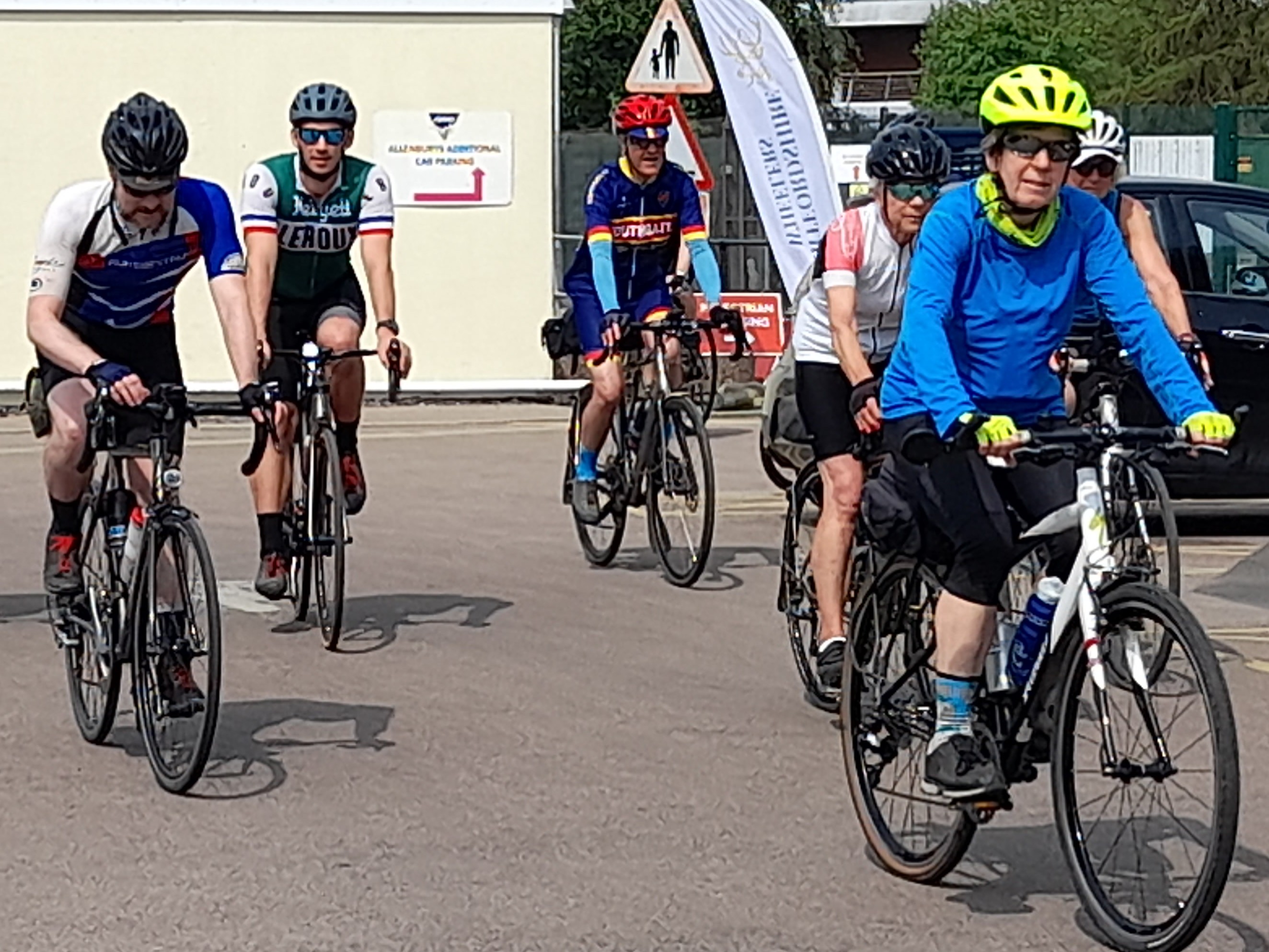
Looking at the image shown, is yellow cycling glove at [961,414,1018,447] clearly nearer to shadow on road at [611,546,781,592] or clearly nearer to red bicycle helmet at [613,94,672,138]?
shadow on road at [611,546,781,592]

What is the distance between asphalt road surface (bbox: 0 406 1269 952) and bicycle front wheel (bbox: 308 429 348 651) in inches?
5.8

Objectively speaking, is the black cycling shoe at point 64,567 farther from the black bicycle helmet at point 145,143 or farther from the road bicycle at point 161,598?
the black bicycle helmet at point 145,143

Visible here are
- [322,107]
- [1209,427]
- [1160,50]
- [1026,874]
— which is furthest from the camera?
[1160,50]

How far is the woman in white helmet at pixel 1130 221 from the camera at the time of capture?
9156 mm

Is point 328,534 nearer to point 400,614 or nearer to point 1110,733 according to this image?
point 400,614

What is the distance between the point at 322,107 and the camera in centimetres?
984

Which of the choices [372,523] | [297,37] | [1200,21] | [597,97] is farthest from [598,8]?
[372,523]

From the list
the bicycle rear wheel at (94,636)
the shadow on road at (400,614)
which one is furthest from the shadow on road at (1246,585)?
the bicycle rear wheel at (94,636)

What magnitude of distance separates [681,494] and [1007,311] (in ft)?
17.1

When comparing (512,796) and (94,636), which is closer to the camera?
(512,796)

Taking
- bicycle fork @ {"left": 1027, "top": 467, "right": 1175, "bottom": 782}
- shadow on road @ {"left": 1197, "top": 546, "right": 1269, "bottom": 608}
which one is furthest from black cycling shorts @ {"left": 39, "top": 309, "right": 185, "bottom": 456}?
shadow on road @ {"left": 1197, "top": 546, "right": 1269, "bottom": 608}

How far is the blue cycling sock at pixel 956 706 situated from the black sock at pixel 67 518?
3340 millimetres

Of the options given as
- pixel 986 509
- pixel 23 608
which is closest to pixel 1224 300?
pixel 23 608

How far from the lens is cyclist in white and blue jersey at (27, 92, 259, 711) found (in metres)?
7.58
